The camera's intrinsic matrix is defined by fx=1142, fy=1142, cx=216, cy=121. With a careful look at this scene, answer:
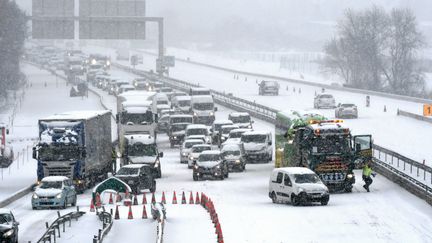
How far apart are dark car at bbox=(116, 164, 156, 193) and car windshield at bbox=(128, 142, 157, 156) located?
6857 millimetres

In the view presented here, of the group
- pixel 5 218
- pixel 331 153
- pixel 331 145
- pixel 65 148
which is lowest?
pixel 5 218

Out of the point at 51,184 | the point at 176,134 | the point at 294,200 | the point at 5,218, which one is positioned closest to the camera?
the point at 5,218

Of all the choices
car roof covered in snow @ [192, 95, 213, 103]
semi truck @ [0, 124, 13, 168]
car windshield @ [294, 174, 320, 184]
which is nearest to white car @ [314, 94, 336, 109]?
car roof covered in snow @ [192, 95, 213, 103]

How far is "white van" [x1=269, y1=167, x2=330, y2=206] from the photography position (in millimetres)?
41031

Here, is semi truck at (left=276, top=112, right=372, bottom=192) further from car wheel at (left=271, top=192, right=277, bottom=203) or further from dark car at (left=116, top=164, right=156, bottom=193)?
dark car at (left=116, top=164, right=156, bottom=193)

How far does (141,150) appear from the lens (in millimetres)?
55406

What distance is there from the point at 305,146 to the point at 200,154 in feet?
30.5

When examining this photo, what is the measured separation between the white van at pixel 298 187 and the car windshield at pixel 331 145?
9.51 feet

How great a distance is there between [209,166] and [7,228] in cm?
2365

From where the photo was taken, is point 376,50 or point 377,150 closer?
point 377,150

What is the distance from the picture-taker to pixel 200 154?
5434 centimetres

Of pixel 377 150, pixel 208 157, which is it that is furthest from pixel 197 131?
pixel 208 157

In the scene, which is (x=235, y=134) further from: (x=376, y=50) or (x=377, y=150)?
(x=376, y=50)

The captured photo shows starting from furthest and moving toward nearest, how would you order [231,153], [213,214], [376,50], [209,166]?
1. [376,50]
2. [231,153]
3. [209,166]
4. [213,214]
